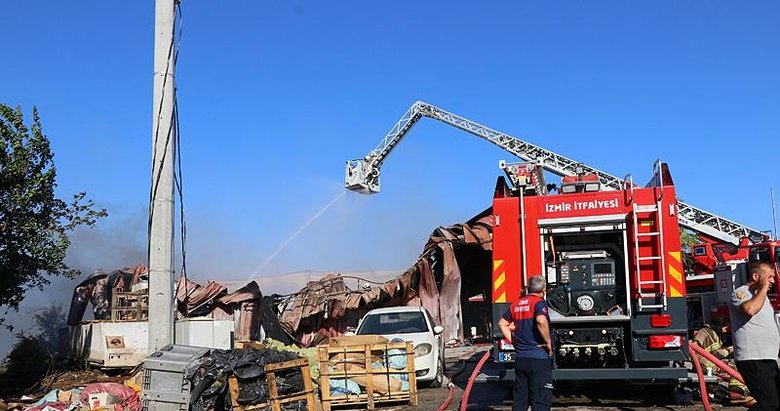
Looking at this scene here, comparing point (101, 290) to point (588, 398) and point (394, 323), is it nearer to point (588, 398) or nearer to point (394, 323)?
point (394, 323)

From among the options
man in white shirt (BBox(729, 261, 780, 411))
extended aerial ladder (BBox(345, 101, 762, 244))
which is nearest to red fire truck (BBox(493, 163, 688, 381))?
man in white shirt (BBox(729, 261, 780, 411))

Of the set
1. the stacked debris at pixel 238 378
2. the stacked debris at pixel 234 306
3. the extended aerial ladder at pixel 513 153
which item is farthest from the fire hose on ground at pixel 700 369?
the extended aerial ladder at pixel 513 153

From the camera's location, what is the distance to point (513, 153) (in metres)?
31.6

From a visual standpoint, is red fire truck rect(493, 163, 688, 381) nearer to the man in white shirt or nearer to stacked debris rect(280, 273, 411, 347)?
the man in white shirt

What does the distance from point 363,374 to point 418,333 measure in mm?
2197

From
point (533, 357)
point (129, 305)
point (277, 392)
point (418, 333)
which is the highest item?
A: point (129, 305)

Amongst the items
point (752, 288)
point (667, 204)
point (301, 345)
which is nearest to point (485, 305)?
point (301, 345)

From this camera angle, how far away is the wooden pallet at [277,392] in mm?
8695

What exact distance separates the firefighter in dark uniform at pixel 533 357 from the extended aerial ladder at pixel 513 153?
20.9m

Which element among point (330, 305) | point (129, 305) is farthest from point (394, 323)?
point (129, 305)

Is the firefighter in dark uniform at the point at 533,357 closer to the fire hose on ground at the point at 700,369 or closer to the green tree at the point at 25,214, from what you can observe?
the fire hose on ground at the point at 700,369

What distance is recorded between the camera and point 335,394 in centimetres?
1019

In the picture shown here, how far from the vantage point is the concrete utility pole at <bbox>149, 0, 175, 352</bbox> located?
30.3 feet

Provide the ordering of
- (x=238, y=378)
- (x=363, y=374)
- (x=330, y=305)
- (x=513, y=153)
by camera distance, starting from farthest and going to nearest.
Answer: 1. (x=513, y=153)
2. (x=330, y=305)
3. (x=363, y=374)
4. (x=238, y=378)
